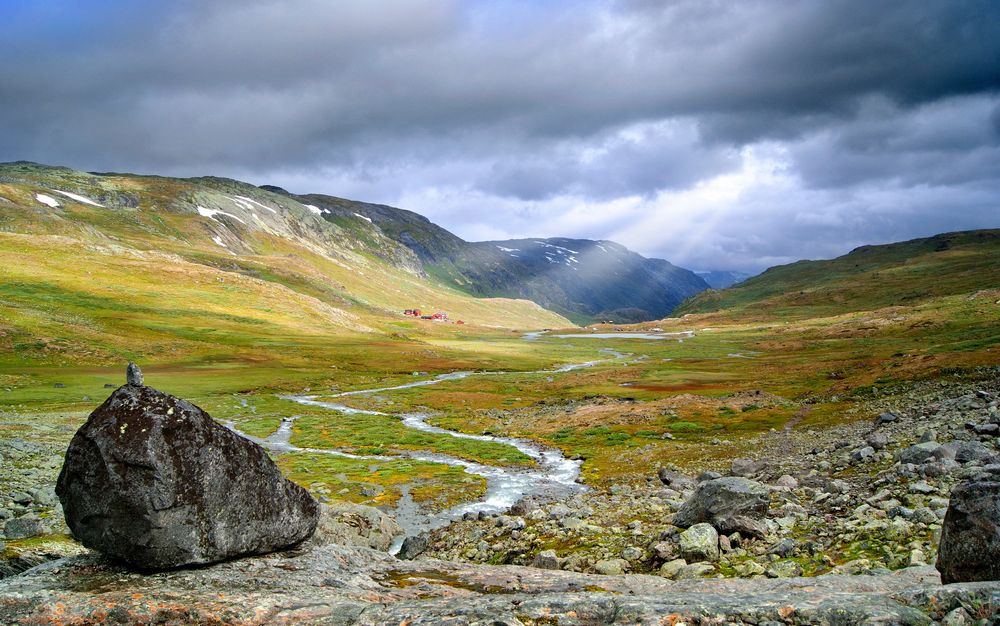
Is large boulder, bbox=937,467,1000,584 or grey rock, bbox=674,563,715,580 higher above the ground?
large boulder, bbox=937,467,1000,584

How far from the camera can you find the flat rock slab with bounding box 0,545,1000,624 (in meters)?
9.84

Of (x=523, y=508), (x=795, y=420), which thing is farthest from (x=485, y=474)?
(x=795, y=420)

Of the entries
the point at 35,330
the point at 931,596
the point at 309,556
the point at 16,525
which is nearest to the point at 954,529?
the point at 931,596

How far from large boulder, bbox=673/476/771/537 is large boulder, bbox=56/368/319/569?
1597 cm

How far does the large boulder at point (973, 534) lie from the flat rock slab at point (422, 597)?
38.9 inches

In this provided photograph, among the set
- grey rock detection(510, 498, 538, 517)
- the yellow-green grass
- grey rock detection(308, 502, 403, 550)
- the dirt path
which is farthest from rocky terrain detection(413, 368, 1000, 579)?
the dirt path

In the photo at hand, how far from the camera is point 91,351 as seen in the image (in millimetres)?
106188

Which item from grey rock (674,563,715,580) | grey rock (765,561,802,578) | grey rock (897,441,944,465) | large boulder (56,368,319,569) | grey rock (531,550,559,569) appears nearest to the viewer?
large boulder (56,368,319,569)

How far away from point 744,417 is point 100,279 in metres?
189

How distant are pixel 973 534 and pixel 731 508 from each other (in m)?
9.51

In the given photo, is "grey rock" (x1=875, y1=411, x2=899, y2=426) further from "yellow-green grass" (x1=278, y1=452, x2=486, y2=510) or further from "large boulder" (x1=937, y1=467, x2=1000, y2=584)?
"large boulder" (x1=937, y1=467, x2=1000, y2=584)

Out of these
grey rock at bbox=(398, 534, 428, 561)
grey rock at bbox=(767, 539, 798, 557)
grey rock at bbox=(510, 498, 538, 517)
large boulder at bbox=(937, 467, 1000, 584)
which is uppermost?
large boulder at bbox=(937, 467, 1000, 584)

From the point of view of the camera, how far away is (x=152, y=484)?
1336 centimetres

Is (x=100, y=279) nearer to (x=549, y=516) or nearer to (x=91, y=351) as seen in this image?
(x=91, y=351)
